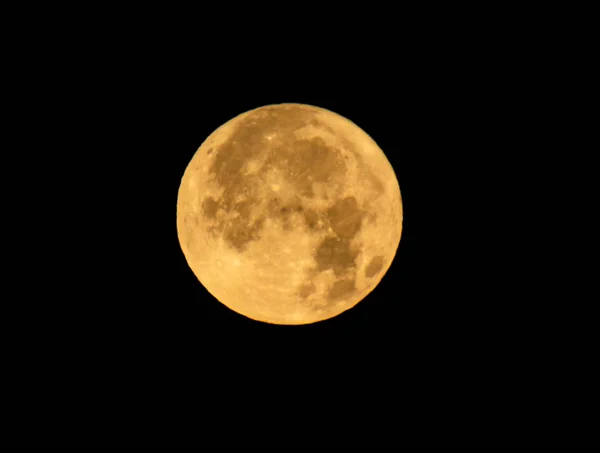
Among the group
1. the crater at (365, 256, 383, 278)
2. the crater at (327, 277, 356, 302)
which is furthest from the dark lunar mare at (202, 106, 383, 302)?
the crater at (365, 256, 383, 278)

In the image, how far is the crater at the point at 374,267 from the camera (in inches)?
189

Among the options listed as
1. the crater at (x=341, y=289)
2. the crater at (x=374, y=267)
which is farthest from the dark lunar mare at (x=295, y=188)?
the crater at (x=374, y=267)

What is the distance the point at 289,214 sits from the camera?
171 inches

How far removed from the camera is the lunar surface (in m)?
4.38

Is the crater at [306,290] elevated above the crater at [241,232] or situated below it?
below

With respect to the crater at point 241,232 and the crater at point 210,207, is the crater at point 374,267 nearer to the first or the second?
the crater at point 241,232

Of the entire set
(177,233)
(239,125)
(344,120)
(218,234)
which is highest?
(344,120)

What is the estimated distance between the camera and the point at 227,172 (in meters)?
4.54

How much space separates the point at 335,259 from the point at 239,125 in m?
1.62

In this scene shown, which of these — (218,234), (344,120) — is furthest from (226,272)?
(344,120)

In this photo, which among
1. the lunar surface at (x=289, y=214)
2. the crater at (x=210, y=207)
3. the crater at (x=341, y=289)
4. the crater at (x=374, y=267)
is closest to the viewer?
the lunar surface at (x=289, y=214)

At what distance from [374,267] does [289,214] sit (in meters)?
1.12

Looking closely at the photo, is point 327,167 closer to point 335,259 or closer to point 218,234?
point 335,259

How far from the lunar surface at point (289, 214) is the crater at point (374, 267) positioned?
Answer: 0.04 feet
